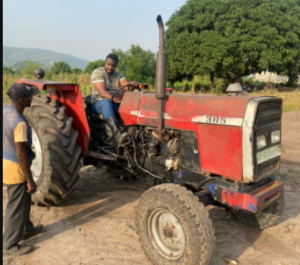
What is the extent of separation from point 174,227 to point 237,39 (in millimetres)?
16983

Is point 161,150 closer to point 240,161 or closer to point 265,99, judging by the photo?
point 240,161

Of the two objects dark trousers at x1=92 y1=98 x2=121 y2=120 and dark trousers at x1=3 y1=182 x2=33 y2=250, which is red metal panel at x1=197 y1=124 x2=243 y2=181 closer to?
dark trousers at x1=92 y1=98 x2=121 y2=120

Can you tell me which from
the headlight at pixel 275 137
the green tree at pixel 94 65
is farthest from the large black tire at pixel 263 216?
the green tree at pixel 94 65

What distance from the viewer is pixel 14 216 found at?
271cm

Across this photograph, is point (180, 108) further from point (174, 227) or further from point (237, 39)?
point (237, 39)

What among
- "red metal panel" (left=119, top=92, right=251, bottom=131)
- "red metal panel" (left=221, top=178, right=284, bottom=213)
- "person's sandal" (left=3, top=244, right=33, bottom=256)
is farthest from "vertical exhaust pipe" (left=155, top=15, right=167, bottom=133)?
"person's sandal" (left=3, top=244, right=33, bottom=256)

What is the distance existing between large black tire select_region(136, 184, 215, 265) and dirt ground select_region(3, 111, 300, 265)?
219mm

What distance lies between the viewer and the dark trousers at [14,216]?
2695mm

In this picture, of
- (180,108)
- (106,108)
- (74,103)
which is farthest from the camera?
(74,103)

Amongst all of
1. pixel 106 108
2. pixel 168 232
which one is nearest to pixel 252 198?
pixel 168 232

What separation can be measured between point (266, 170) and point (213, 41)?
52.2ft

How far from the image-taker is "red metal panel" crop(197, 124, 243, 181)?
2.45m

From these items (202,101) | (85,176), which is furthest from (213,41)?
(202,101)

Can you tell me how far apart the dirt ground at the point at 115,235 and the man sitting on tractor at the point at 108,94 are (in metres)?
0.96
